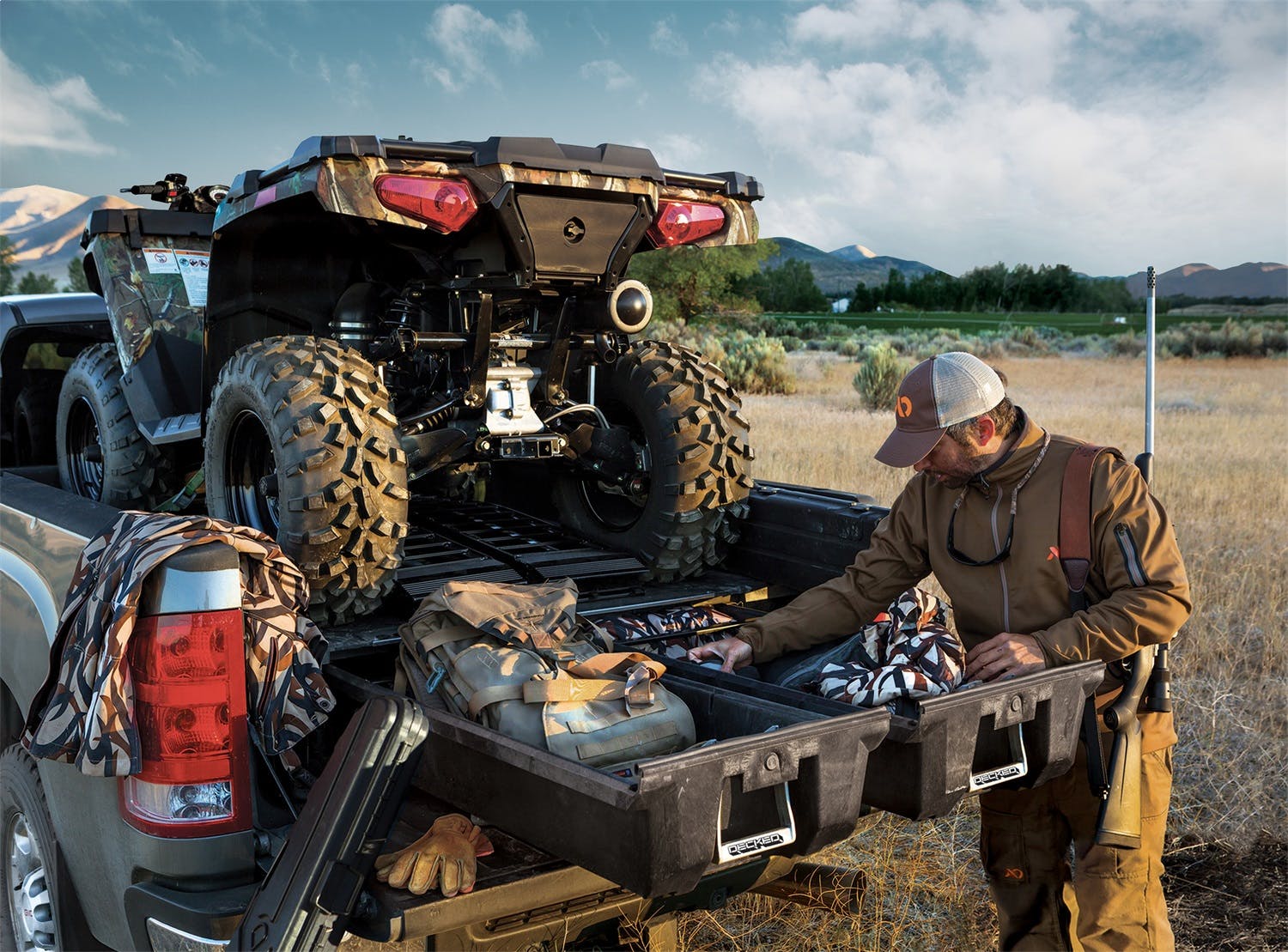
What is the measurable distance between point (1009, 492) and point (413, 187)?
6.25 feet

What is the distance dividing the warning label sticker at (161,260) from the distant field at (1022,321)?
38.4 m

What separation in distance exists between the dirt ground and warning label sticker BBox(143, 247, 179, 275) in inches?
177

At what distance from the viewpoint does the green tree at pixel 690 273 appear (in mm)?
40000

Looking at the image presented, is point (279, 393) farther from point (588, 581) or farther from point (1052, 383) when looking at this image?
point (1052, 383)

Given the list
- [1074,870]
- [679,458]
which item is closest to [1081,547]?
[1074,870]

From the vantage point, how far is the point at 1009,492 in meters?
3.32

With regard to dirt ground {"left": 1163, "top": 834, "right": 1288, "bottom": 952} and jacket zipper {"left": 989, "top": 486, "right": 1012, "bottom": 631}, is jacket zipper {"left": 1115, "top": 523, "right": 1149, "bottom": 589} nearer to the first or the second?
jacket zipper {"left": 989, "top": 486, "right": 1012, "bottom": 631}

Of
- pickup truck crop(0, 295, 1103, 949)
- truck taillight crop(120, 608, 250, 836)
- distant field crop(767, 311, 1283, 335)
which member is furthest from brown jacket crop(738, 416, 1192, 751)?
distant field crop(767, 311, 1283, 335)

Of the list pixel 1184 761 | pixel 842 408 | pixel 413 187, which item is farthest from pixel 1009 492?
pixel 842 408

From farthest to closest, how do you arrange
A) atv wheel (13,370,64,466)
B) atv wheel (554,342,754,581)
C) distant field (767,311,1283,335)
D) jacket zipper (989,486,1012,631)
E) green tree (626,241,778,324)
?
1. distant field (767,311,1283,335)
2. green tree (626,241,778,324)
3. atv wheel (13,370,64,466)
4. atv wheel (554,342,754,581)
5. jacket zipper (989,486,1012,631)

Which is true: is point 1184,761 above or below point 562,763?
below

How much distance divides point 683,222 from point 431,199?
96 centimetres

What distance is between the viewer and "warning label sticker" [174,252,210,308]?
490 centimetres

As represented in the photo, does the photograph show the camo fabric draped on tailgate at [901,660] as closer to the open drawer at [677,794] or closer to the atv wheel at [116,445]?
the open drawer at [677,794]
